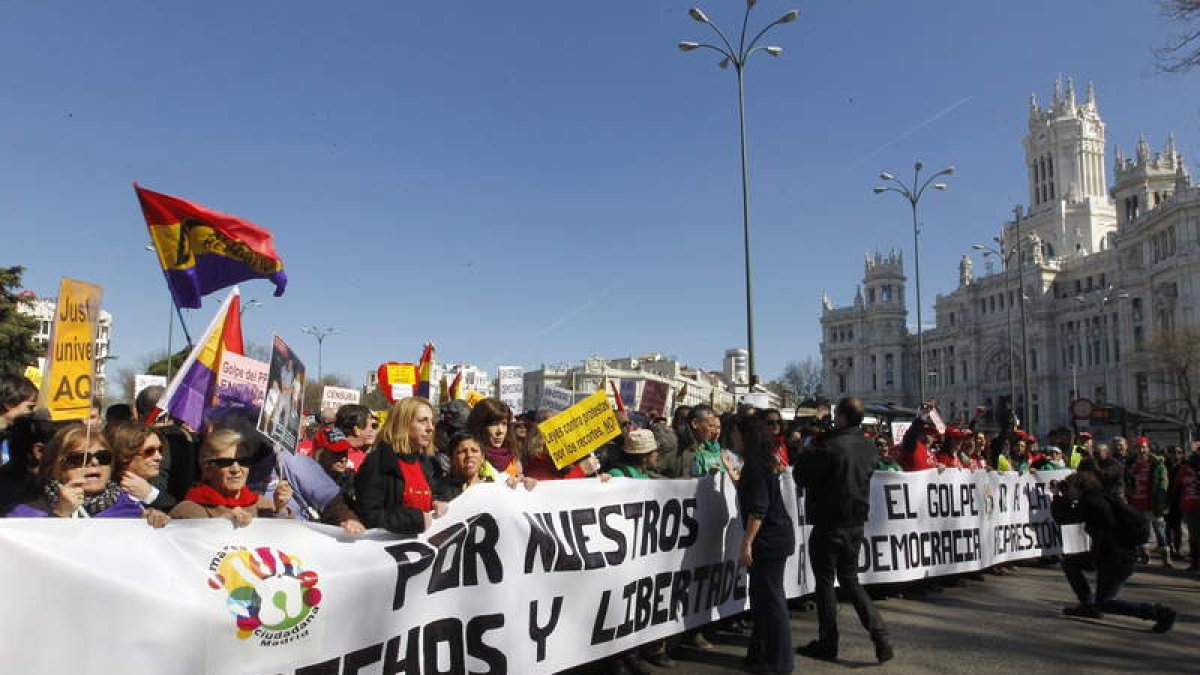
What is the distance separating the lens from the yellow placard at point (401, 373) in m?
11.5

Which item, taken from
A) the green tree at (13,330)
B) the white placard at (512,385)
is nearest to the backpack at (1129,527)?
the white placard at (512,385)

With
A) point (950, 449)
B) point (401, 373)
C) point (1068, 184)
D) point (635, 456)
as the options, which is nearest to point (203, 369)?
point (635, 456)

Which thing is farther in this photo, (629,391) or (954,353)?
(954,353)

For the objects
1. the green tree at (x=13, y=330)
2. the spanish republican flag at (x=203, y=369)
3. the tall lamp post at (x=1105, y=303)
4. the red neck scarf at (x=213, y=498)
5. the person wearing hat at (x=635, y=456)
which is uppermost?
the tall lamp post at (x=1105, y=303)

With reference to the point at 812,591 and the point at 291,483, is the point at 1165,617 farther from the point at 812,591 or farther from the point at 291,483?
the point at 291,483

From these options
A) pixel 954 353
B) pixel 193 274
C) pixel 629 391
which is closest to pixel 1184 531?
pixel 629 391

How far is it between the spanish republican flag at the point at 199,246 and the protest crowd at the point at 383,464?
0.04ft

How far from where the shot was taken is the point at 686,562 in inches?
260

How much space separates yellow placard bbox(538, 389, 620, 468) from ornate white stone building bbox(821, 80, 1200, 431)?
68920mm

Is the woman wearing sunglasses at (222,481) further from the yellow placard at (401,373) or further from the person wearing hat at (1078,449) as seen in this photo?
the person wearing hat at (1078,449)

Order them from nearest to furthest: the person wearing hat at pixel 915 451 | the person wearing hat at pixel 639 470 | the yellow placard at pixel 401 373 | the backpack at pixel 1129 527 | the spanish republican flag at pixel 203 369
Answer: the spanish republican flag at pixel 203 369
the person wearing hat at pixel 639 470
the backpack at pixel 1129 527
the person wearing hat at pixel 915 451
the yellow placard at pixel 401 373

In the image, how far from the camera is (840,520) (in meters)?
6.42

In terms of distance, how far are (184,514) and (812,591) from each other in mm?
6169

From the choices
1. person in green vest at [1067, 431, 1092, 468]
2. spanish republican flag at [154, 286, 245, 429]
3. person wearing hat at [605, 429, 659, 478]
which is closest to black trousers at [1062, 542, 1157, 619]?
person wearing hat at [605, 429, 659, 478]
